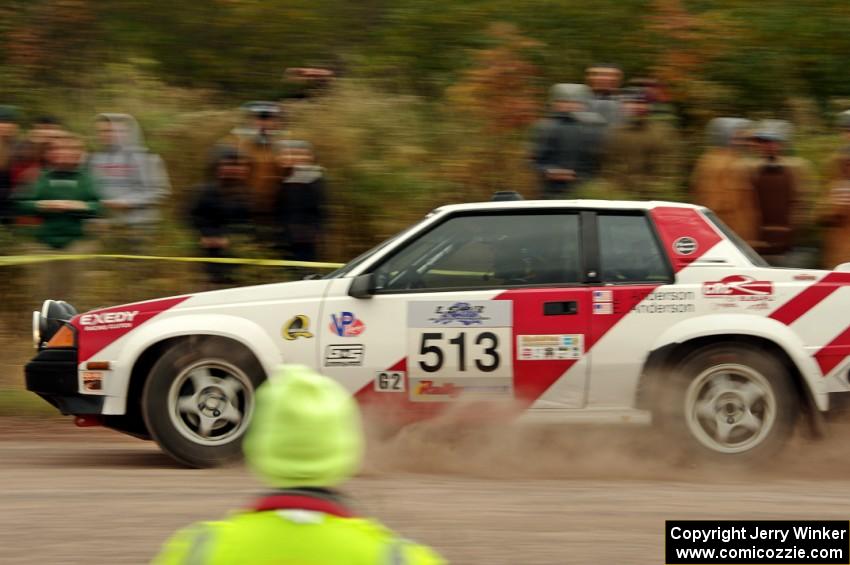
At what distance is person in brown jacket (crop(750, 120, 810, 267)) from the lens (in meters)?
10.1

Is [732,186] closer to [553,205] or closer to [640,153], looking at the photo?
[640,153]

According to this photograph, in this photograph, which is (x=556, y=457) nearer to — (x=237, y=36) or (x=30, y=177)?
(x=30, y=177)

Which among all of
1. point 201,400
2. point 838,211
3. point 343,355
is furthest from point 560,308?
point 838,211

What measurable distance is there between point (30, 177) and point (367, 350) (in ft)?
15.9

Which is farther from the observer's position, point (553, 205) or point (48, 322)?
point (48, 322)

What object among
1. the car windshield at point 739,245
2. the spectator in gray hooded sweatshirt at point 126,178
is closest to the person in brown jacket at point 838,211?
the car windshield at point 739,245

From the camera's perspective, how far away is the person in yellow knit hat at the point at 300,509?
2.45 m

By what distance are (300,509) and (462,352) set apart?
471cm

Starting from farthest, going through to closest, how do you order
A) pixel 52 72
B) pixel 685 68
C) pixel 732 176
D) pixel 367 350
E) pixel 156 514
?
pixel 52 72
pixel 685 68
pixel 732 176
pixel 367 350
pixel 156 514

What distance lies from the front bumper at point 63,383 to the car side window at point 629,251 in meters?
3.04

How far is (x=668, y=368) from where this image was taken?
725 centimetres

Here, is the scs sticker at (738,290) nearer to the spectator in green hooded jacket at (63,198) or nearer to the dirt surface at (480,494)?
the dirt surface at (480,494)

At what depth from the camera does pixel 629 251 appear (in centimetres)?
741

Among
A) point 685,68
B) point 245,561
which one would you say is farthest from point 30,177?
point 245,561
